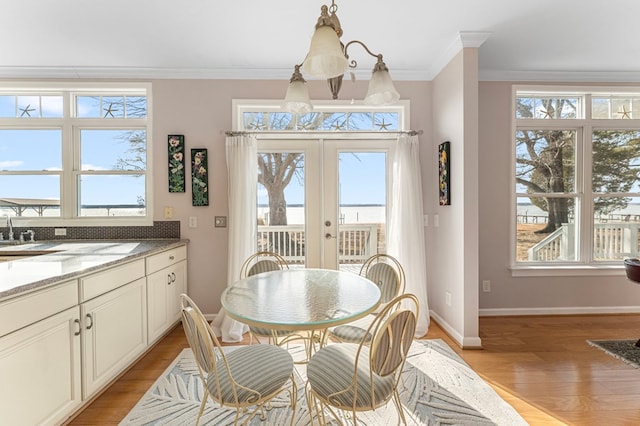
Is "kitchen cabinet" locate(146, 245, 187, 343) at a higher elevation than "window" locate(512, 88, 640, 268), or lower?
lower

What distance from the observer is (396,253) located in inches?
121

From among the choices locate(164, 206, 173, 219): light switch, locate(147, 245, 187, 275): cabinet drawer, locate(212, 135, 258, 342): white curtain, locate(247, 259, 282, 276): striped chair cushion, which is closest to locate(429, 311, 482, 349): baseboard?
locate(247, 259, 282, 276): striped chair cushion

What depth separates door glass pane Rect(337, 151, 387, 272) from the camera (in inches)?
129

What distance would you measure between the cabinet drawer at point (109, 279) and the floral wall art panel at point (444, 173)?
2.81m

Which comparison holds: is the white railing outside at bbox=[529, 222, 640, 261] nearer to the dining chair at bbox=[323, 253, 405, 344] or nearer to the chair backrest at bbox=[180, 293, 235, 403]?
the dining chair at bbox=[323, 253, 405, 344]

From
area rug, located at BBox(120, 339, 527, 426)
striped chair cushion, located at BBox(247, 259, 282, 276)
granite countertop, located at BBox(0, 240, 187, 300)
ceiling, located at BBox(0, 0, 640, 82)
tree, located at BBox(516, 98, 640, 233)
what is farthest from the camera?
tree, located at BBox(516, 98, 640, 233)

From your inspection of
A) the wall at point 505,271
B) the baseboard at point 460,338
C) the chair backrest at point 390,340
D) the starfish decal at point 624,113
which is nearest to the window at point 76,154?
the chair backrest at point 390,340

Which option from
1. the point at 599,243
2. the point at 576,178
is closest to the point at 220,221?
the point at 576,178

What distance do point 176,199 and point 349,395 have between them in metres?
2.68

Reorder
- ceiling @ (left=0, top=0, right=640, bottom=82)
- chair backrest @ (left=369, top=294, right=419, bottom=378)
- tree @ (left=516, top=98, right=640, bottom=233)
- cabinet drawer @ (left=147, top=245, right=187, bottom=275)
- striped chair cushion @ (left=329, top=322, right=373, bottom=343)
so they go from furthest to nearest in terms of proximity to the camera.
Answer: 1. tree @ (left=516, top=98, right=640, bottom=233)
2. cabinet drawer @ (left=147, top=245, right=187, bottom=275)
3. ceiling @ (left=0, top=0, right=640, bottom=82)
4. striped chair cushion @ (left=329, top=322, right=373, bottom=343)
5. chair backrest @ (left=369, top=294, right=419, bottom=378)

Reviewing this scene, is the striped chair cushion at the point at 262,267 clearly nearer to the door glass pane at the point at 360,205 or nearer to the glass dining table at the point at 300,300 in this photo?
the glass dining table at the point at 300,300

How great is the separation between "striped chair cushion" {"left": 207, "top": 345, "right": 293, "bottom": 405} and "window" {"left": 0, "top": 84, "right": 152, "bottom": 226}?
231 centimetres

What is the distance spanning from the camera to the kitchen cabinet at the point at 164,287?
2.53 metres

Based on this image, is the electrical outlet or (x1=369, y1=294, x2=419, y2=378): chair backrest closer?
(x1=369, y1=294, x2=419, y2=378): chair backrest
